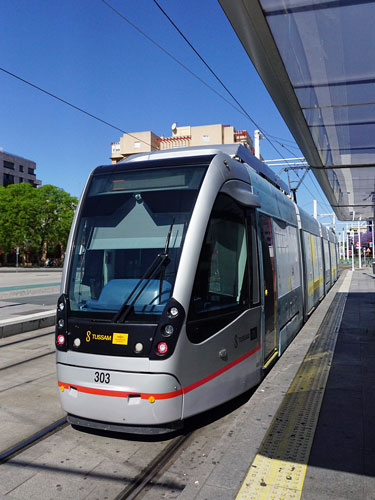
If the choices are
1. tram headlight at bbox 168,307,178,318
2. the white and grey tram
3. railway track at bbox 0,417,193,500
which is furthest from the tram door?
tram headlight at bbox 168,307,178,318

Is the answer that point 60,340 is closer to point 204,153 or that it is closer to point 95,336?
point 95,336

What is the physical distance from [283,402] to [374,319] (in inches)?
281

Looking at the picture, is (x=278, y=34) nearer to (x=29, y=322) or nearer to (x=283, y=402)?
(x=283, y=402)

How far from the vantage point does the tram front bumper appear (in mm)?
3705

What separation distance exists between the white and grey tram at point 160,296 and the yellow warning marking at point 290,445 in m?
0.56

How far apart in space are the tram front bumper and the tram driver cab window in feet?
1.66

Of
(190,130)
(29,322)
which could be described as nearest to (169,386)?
(29,322)

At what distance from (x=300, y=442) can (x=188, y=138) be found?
71.5 m

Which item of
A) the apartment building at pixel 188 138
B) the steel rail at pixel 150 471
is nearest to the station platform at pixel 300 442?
the steel rail at pixel 150 471

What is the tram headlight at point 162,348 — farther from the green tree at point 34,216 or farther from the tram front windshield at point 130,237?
the green tree at point 34,216

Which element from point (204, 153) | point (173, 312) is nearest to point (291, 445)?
point (173, 312)

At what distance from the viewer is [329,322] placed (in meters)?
10.6

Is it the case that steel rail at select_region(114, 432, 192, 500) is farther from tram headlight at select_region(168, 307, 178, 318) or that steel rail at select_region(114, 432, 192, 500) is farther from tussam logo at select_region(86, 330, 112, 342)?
tram headlight at select_region(168, 307, 178, 318)

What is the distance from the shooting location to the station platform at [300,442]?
10.1 ft
